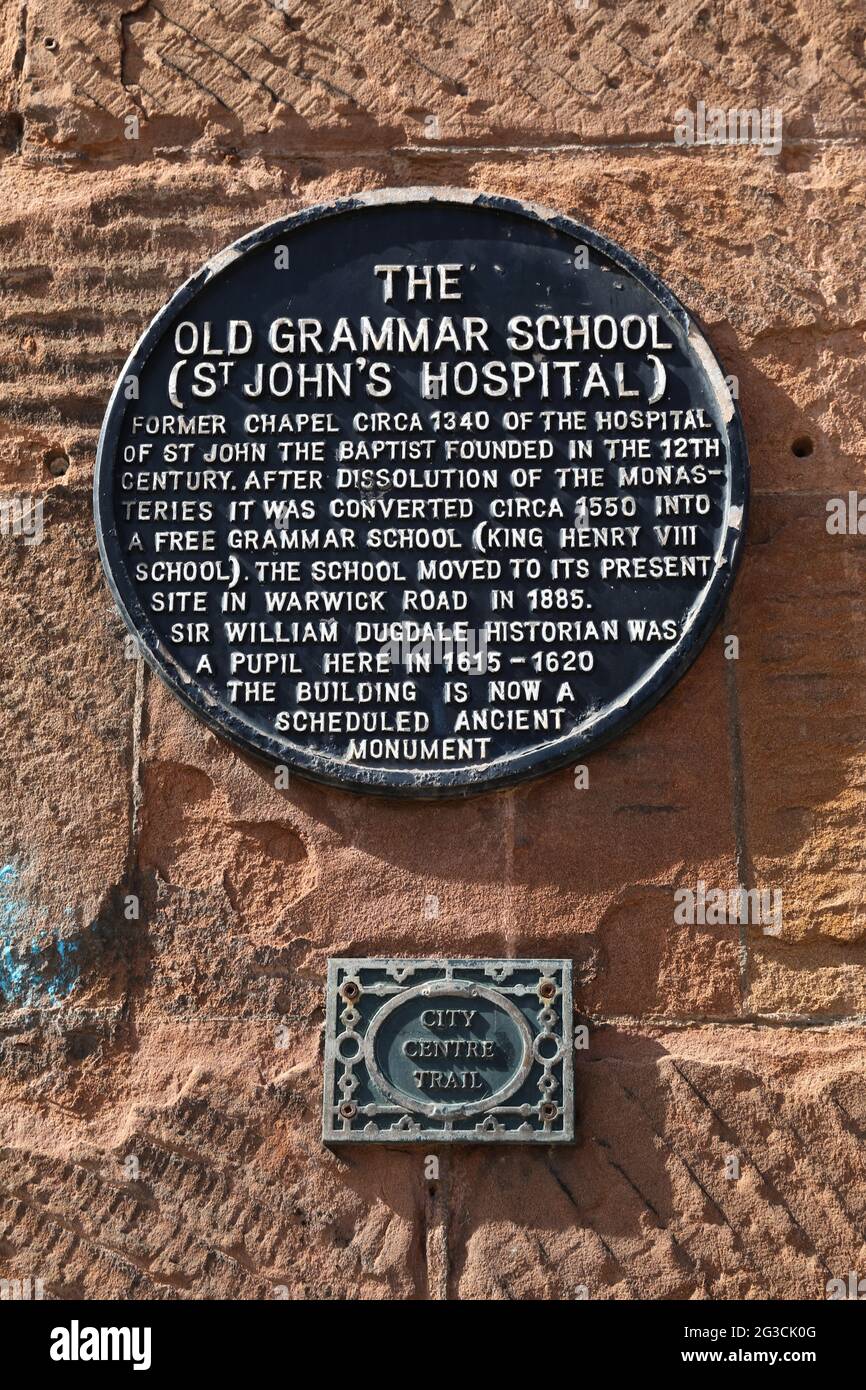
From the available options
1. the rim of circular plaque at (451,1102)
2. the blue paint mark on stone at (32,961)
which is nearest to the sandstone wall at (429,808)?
the blue paint mark on stone at (32,961)

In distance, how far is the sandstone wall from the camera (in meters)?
4.02

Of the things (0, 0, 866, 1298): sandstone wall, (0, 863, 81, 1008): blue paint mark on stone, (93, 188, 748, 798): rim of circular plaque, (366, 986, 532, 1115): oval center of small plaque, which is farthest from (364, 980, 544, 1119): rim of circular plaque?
(0, 863, 81, 1008): blue paint mark on stone

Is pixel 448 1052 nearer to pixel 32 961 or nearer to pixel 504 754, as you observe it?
pixel 504 754

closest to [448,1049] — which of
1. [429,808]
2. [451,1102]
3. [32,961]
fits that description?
[451,1102]

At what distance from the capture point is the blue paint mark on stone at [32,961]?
167 inches

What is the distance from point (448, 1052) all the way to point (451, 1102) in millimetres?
128

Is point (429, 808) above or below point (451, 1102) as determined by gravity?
above

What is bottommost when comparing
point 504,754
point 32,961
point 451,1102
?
point 451,1102

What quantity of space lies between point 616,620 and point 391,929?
1051mm

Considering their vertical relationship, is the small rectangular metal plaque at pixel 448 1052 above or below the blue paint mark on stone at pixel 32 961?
below

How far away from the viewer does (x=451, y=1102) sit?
4.04 m

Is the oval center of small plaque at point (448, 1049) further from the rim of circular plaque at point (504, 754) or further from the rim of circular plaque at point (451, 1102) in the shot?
the rim of circular plaque at point (504, 754)

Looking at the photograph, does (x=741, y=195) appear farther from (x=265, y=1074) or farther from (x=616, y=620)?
(x=265, y=1074)

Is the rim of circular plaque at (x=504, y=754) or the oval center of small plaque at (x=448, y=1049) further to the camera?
the rim of circular plaque at (x=504, y=754)
